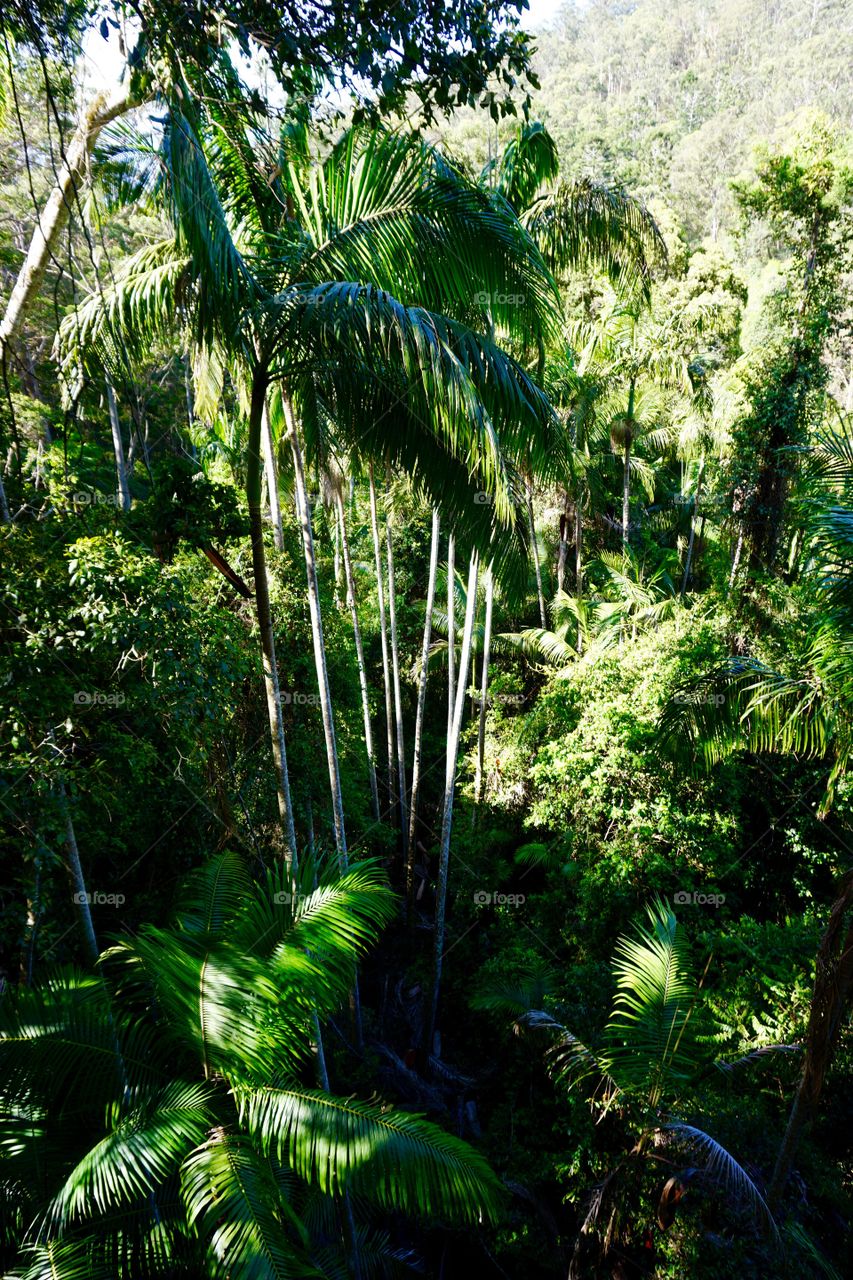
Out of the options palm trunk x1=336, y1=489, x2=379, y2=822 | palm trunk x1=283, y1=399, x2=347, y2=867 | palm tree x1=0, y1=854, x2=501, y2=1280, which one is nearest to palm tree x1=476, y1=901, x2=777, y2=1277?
palm tree x1=0, y1=854, x2=501, y2=1280

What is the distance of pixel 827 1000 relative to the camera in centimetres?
338

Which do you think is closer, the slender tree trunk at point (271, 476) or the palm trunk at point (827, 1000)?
the palm trunk at point (827, 1000)

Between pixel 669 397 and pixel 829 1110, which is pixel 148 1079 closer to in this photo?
pixel 829 1110

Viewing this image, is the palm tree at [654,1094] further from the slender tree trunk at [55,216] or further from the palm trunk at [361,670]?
the palm trunk at [361,670]

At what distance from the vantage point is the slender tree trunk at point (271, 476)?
5.69 meters

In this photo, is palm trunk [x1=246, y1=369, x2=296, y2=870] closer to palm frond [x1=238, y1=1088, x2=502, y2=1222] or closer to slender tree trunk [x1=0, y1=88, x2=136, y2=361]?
slender tree trunk [x1=0, y1=88, x2=136, y2=361]

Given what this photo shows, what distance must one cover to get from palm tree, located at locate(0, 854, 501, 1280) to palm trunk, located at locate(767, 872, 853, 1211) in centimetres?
169

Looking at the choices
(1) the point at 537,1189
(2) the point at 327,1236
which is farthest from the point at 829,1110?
(2) the point at 327,1236

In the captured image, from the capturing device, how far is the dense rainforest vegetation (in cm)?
312

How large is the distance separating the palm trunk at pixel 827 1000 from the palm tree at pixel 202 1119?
1.69 meters

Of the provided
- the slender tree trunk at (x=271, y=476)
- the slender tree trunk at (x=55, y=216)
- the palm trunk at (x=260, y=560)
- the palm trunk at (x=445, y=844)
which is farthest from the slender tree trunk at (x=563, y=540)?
the slender tree trunk at (x=55, y=216)

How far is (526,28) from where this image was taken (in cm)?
283

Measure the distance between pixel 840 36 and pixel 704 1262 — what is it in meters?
93.6

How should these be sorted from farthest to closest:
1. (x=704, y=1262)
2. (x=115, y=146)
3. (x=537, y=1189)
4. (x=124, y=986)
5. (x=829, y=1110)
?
(x=537, y=1189), (x=829, y=1110), (x=124, y=986), (x=704, y=1262), (x=115, y=146)
